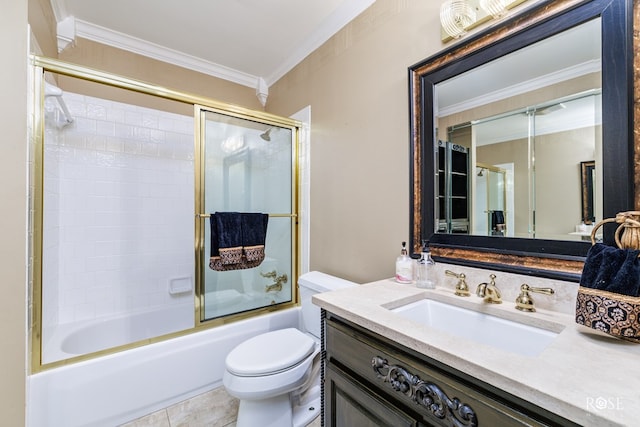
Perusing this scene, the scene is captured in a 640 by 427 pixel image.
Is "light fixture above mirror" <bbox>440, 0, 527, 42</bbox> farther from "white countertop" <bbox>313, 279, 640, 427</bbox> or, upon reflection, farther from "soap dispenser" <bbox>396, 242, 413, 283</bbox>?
"white countertop" <bbox>313, 279, 640, 427</bbox>

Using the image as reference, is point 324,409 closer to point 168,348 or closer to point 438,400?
point 438,400

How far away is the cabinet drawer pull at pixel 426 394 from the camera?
0.58 metres

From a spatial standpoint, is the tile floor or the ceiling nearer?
the tile floor

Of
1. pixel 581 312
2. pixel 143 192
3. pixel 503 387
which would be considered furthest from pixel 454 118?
pixel 143 192

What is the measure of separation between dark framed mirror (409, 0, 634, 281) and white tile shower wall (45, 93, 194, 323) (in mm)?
2018

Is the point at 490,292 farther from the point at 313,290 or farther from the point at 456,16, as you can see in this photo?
the point at 456,16

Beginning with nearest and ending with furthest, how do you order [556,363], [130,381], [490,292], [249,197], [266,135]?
[556,363], [490,292], [130,381], [249,197], [266,135]

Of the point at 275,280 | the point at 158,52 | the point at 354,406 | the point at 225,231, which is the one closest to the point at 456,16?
the point at 354,406

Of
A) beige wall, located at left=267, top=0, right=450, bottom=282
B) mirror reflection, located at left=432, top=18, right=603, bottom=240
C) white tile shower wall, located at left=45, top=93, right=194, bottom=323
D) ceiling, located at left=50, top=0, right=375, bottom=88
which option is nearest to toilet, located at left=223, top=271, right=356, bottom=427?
beige wall, located at left=267, top=0, right=450, bottom=282

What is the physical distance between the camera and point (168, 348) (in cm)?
158

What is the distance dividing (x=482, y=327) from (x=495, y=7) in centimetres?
120

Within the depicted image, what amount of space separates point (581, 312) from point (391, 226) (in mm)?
839

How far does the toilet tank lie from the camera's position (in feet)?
5.26

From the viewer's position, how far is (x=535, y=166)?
0.97 meters
